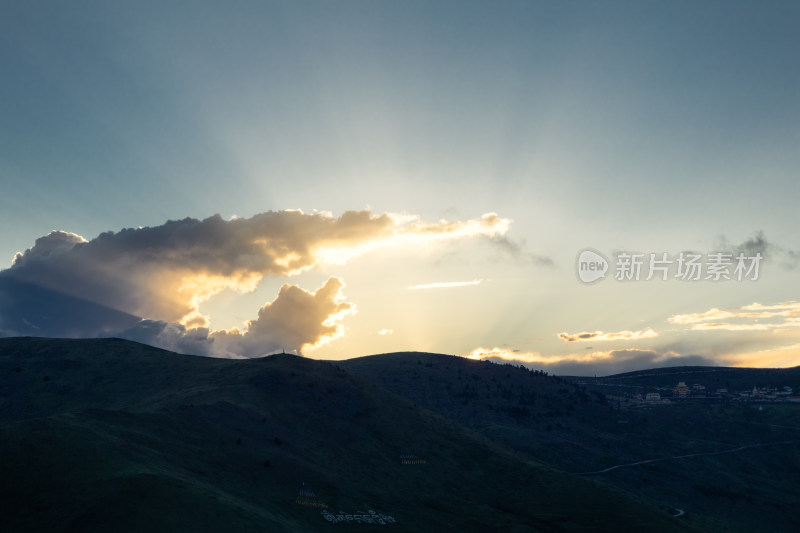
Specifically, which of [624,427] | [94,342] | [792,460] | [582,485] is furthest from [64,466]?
[792,460]

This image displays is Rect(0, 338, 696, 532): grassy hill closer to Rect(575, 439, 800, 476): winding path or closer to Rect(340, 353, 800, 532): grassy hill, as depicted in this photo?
Rect(575, 439, 800, 476): winding path

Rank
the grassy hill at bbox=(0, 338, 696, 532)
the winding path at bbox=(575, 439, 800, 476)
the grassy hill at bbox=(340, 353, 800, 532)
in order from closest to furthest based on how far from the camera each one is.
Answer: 1. the grassy hill at bbox=(0, 338, 696, 532)
2. the grassy hill at bbox=(340, 353, 800, 532)
3. the winding path at bbox=(575, 439, 800, 476)

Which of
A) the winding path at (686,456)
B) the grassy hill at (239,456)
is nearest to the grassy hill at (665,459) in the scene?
the winding path at (686,456)

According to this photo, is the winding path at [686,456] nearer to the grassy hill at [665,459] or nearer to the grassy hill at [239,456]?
the grassy hill at [665,459]

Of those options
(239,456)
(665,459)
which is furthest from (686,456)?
(239,456)

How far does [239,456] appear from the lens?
256 feet

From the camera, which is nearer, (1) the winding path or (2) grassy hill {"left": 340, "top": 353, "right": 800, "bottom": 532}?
(2) grassy hill {"left": 340, "top": 353, "right": 800, "bottom": 532}

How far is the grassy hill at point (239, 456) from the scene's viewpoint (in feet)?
164

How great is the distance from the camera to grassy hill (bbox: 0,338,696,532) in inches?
1962

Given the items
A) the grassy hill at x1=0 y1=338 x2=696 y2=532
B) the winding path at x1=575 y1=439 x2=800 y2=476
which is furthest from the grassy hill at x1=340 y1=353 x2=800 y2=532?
the grassy hill at x1=0 y1=338 x2=696 y2=532

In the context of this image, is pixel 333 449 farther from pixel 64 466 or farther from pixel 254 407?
pixel 64 466

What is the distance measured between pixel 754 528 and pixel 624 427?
73.8m

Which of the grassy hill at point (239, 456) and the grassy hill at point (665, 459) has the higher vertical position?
the grassy hill at point (239, 456)

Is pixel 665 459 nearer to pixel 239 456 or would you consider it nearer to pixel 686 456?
pixel 686 456
